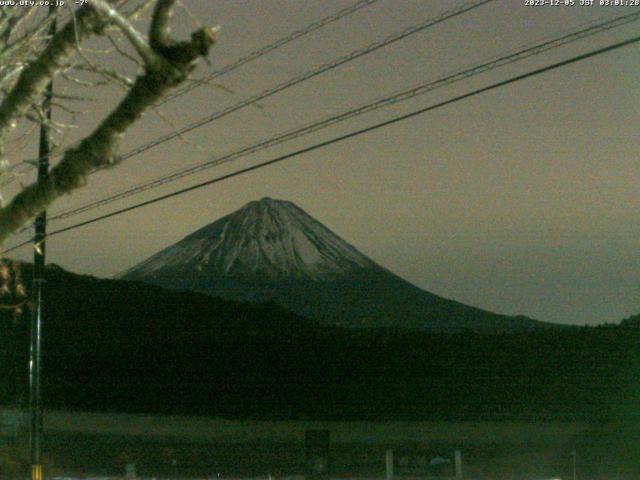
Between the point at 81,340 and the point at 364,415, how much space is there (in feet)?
59.4

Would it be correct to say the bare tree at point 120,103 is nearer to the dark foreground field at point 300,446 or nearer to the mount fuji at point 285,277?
the dark foreground field at point 300,446

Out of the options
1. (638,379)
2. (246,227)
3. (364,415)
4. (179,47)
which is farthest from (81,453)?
(246,227)

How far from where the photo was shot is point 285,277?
133 meters

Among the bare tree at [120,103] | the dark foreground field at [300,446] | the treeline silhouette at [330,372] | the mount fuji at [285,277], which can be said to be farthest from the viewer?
the mount fuji at [285,277]

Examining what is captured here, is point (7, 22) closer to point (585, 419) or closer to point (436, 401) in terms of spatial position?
point (585, 419)

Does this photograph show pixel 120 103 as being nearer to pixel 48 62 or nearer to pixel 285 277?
pixel 48 62

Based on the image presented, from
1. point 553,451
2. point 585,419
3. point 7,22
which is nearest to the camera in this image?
point 7,22

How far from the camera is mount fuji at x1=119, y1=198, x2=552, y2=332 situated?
115938 millimetres

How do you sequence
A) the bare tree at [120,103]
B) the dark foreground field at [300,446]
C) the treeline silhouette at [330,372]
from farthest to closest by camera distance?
1. the treeline silhouette at [330,372]
2. the dark foreground field at [300,446]
3. the bare tree at [120,103]

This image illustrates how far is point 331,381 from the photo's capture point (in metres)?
46.9

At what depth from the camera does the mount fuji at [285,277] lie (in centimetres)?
11594

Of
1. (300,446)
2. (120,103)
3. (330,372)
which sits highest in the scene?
(120,103)

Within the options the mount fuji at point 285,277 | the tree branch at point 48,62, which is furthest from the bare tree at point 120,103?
the mount fuji at point 285,277

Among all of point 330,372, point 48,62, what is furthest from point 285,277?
point 48,62
